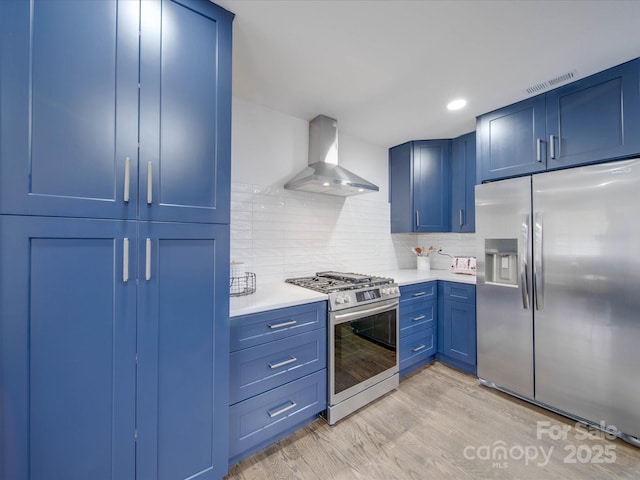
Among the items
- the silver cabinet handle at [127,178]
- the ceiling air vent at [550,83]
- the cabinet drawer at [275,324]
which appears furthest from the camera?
the ceiling air vent at [550,83]

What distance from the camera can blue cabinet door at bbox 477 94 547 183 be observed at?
2.03 m

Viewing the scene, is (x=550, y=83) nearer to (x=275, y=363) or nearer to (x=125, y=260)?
(x=275, y=363)

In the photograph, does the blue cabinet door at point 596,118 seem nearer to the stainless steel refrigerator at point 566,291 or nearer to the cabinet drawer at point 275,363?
the stainless steel refrigerator at point 566,291

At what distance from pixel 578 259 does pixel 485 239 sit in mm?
603

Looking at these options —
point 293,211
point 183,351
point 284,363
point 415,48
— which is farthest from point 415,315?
point 415,48

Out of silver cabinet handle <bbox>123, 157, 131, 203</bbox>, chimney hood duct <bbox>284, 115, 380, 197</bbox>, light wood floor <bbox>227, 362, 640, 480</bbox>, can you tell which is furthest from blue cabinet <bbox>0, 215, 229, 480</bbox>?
chimney hood duct <bbox>284, 115, 380, 197</bbox>

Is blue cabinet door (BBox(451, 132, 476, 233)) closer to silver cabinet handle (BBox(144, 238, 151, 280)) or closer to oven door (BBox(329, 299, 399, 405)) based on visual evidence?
oven door (BBox(329, 299, 399, 405))

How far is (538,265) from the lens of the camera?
1934 millimetres

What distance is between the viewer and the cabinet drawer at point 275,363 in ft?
4.71

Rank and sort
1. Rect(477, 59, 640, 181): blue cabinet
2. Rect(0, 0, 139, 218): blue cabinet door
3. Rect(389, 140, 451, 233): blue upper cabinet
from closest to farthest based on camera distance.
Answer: Rect(0, 0, 139, 218): blue cabinet door, Rect(477, 59, 640, 181): blue cabinet, Rect(389, 140, 451, 233): blue upper cabinet

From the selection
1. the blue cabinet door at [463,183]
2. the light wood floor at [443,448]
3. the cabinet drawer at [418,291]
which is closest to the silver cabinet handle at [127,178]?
the light wood floor at [443,448]

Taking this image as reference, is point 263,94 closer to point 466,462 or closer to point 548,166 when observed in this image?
point 548,166

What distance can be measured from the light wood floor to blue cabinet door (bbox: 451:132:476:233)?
5.61 feet

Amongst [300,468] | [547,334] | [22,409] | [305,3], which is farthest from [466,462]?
[305,3]
